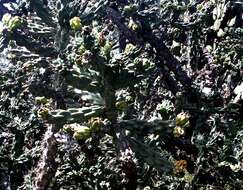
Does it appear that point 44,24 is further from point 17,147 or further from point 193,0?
point 193,0

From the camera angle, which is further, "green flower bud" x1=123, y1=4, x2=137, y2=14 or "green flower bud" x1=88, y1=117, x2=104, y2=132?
"green flower bud" x1=123, y1=4, x2=137, y2=14

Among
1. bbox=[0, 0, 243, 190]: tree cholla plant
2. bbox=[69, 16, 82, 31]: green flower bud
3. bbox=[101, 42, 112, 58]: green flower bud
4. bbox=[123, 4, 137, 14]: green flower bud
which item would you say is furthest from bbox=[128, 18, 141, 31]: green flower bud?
bbox=[101, 42, 112, 58]: green flower bud

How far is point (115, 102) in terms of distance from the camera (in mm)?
3707

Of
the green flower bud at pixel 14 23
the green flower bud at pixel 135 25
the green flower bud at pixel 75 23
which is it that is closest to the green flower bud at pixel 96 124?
the green flower bud at pixel 75 23

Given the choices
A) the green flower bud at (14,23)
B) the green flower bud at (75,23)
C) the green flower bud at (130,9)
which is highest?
the green flower bud at (130,9)

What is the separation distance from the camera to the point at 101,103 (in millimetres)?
3701

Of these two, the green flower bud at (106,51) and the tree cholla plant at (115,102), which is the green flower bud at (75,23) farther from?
the green flower bud at (106,51)

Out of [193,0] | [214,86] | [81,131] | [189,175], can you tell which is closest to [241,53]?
[214,86]

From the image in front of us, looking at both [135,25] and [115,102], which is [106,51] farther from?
[135,25]

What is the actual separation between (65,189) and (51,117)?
1702mm

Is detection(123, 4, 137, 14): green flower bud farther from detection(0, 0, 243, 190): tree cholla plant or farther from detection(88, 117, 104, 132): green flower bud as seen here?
detection(88, 117, 104, 132): green flower bud

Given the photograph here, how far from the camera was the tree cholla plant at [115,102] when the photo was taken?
3629mm

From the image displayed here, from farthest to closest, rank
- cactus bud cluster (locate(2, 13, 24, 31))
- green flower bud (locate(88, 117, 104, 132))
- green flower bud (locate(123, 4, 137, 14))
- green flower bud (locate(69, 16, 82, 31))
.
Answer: green flower bud (locate(123, 4, 137, 14)), cactus bud cluster (locate(2, 13, 24, 31)), green flower bud (locate(69, 16, 82, 31)), green flower bud (locate(88, 117, 104, 132))

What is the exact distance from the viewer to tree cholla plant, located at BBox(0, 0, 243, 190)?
3629 mm
